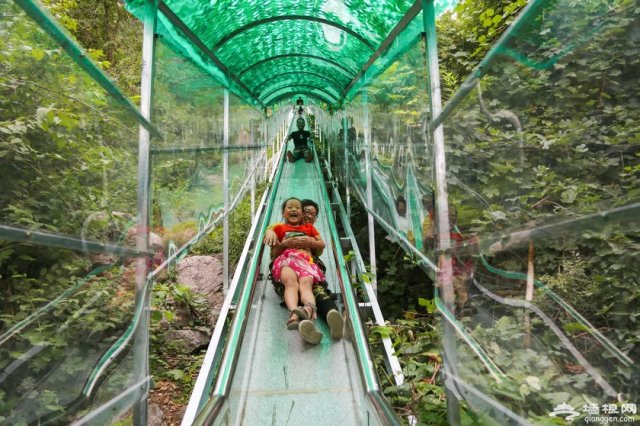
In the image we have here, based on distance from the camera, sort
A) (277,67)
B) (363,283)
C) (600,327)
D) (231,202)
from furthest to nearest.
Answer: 1. (277,67)
2. (231,202)
3. (363,283)
4. (600,327)

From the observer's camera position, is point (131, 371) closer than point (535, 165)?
No

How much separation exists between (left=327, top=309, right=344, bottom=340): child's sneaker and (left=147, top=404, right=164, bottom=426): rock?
5.32 ft

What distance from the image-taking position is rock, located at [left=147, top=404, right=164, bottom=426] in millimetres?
3553

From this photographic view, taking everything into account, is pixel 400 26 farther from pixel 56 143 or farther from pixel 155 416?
pixel 155 416

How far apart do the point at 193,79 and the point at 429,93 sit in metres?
2.24

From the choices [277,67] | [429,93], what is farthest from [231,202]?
[277,67]

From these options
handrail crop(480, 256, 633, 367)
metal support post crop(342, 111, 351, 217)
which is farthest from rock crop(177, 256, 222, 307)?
handrail crop(480, 256, 633, 367)

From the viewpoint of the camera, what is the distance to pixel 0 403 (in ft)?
3.49

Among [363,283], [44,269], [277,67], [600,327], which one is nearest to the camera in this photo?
[600,327]

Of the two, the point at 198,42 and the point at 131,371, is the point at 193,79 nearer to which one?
the point at 198,42

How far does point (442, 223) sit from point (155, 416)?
2.94 metres

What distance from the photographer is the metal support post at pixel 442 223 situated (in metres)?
2.01

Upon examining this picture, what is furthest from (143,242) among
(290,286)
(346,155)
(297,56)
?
(297,56)

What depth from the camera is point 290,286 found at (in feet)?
12.6
